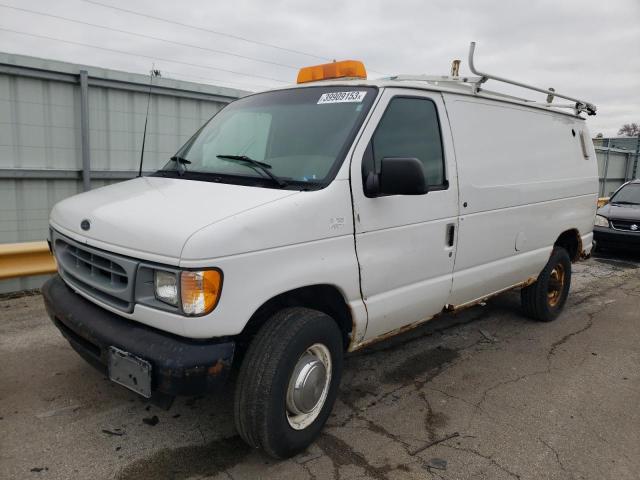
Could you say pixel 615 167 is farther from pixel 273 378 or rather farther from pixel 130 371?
pixel 130 371

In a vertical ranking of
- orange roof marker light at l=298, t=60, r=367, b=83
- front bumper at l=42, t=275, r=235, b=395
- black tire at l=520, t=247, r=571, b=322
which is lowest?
black tire at l=520, t=247, r=571, b=322

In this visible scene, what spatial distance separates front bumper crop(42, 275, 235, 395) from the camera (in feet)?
8.02

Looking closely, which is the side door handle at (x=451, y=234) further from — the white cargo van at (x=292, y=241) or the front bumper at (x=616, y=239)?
the front bumper at (x=616, y=239)

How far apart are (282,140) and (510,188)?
2.15 metres

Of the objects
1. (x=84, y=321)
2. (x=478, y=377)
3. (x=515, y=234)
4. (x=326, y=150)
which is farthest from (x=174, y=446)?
(x=515, y=234)

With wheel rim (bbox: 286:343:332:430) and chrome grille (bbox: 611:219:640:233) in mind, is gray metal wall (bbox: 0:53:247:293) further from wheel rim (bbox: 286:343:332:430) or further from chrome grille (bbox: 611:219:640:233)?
chrome grille (bbox: 611:219:640:233)

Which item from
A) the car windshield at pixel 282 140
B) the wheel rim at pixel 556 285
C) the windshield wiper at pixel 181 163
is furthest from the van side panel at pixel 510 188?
the windshield wiper at pixel 181 163

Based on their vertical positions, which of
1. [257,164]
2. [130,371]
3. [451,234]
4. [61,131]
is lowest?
[130,371]

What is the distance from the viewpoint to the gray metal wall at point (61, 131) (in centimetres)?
597

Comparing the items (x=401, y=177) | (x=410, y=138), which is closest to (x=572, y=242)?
(x=410, y=138)

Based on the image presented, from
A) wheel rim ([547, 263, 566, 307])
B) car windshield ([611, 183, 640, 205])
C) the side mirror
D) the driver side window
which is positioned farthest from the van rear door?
car windshield ([611, 183, 640, 205])

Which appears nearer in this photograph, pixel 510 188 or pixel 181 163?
pixel 181 163

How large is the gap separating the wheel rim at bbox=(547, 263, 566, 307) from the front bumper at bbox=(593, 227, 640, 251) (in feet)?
14.9

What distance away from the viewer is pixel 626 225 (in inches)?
368
